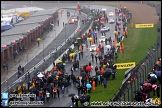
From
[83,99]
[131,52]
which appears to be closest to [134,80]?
[83,99]

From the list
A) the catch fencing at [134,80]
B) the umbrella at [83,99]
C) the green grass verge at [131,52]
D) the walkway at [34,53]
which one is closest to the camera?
the catch fencing at [134,80]

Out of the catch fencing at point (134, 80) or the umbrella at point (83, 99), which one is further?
the umbrella at point (83, 99)

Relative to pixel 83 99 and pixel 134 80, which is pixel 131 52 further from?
pixel 83 99

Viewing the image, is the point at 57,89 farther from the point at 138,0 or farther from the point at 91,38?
the point at 138,0

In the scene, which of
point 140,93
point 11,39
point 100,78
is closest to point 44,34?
Result: point 11,39

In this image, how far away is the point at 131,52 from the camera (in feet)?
144

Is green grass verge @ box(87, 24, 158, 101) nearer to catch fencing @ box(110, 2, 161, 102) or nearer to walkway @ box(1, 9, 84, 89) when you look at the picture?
catch fencing @ box(110, 2, 161, 102)

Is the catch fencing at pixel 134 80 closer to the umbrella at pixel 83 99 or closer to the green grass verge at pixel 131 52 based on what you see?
the green grass verge at pixel 131 52

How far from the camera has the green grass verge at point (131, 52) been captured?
29547 millimetres

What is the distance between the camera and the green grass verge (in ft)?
96.9

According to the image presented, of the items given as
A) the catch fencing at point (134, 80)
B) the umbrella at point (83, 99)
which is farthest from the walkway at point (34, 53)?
the catch fencing at point (134, 80)

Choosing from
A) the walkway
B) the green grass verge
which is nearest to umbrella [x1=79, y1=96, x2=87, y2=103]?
the green grass verge

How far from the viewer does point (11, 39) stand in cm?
5050

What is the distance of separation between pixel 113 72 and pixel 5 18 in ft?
138
